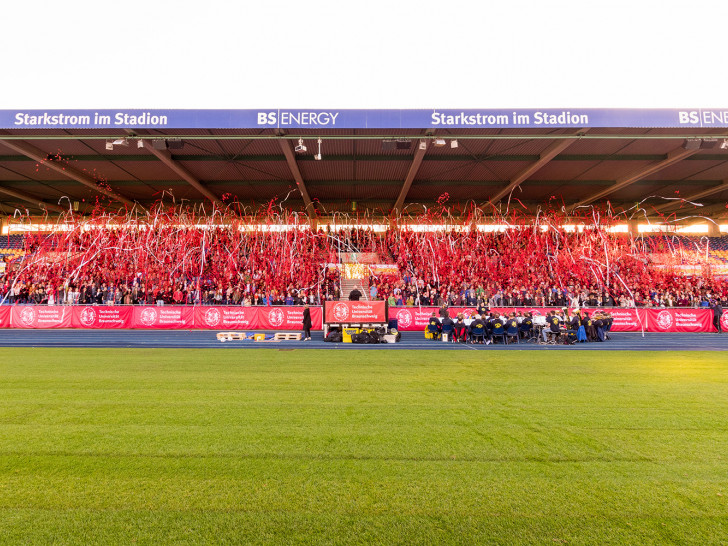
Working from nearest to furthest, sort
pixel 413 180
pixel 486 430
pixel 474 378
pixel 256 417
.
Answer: pixel 486 430, pixel 256 417, pixel 474 378, pixel 413 180

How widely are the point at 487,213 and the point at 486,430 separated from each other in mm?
29334

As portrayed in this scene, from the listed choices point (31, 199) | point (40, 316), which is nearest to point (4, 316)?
point (40, 316)

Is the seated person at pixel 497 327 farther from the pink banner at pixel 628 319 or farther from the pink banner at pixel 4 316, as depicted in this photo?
the pink banner at pixel 4 316

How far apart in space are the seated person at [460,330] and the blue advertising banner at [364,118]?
780 cm

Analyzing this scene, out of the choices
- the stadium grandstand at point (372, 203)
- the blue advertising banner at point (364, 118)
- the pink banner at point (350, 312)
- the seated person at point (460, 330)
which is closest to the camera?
the blue advertising banner at point (364, 118)

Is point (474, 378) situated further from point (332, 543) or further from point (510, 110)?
point (510, 110)

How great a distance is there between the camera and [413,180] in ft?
81.8

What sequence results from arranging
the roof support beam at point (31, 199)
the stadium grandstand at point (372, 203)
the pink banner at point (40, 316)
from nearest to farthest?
the stadium grandstand at point (372, 203)
the pink banner at point (40, 316)
the roof support beam at point (31, 199)

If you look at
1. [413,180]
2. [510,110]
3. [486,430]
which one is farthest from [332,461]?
[413,180]

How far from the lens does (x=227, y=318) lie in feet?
65.5

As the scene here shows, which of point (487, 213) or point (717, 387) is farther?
point (487, 213)

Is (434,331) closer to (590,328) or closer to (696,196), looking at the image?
(590,328)

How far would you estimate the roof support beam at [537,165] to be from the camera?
60.6ft

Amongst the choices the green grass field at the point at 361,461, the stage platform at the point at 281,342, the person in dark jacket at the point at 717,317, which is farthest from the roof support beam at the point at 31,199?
the person in dark jacket at the point at 717,317
